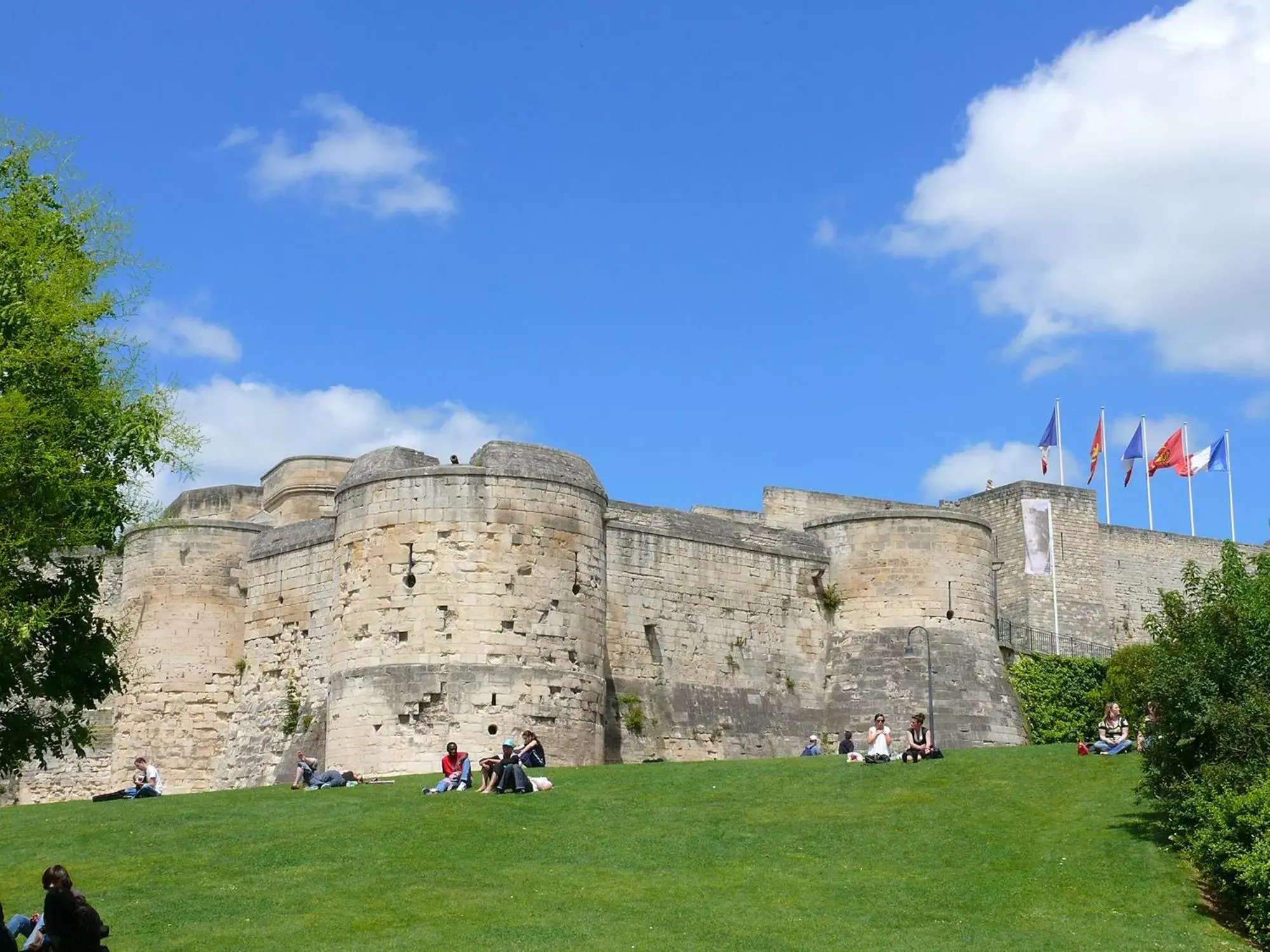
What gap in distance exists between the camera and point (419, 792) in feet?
86.2

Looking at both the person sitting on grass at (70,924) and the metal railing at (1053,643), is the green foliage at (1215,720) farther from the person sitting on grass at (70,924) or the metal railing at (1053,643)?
the metal railing at (1053,643)

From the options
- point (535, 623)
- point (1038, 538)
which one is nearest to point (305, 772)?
point (535, 623)

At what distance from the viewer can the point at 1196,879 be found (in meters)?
19.3

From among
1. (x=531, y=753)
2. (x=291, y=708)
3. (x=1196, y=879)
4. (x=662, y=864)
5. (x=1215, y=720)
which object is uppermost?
(x=291, y=708)

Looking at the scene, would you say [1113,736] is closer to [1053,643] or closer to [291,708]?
[291,708]

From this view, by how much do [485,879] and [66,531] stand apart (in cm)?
649

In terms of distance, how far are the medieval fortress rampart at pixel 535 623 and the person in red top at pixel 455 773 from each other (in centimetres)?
416

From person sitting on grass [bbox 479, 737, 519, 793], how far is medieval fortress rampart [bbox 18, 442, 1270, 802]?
4.83 m

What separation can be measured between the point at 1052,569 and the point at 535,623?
103 ft

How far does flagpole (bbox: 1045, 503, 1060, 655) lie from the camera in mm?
59250

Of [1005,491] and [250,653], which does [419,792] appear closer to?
[250,653]

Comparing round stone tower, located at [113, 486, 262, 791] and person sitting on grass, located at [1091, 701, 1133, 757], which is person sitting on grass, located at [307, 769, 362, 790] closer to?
round stone tower, located at [113, 486, 262, 791]

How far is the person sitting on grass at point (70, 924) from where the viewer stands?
15.6 m

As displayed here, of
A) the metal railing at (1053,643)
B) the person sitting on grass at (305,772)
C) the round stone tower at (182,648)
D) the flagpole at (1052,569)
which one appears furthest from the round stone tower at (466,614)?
the flagpole at (1052,569)
